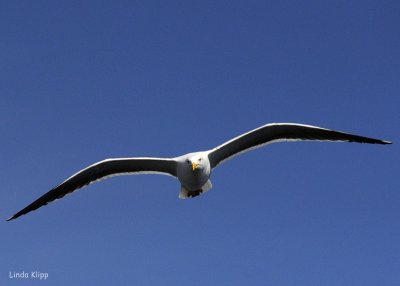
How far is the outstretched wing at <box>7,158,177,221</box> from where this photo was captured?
2355 cm

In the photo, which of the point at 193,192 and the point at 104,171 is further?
the point at 104,171

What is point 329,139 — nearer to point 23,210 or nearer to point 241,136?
point 241,136

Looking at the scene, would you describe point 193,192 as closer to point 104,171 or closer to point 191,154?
point 191,154

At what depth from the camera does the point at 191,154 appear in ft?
75.1

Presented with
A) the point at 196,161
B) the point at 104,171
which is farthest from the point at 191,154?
the point at 104,171

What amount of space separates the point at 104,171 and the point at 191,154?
2.72 meters

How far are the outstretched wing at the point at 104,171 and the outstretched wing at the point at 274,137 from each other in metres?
1.43

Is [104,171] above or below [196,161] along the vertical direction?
above

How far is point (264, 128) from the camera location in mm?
23188

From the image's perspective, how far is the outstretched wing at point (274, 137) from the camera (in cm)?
2330

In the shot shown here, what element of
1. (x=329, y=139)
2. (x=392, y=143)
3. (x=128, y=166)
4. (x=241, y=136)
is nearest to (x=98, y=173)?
(x=128, y=166)

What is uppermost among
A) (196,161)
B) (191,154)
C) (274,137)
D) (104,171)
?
(274,137)

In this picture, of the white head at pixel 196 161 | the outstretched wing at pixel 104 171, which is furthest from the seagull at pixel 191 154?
the white head at pixel 196 161

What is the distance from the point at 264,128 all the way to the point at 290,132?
0.91 metres
